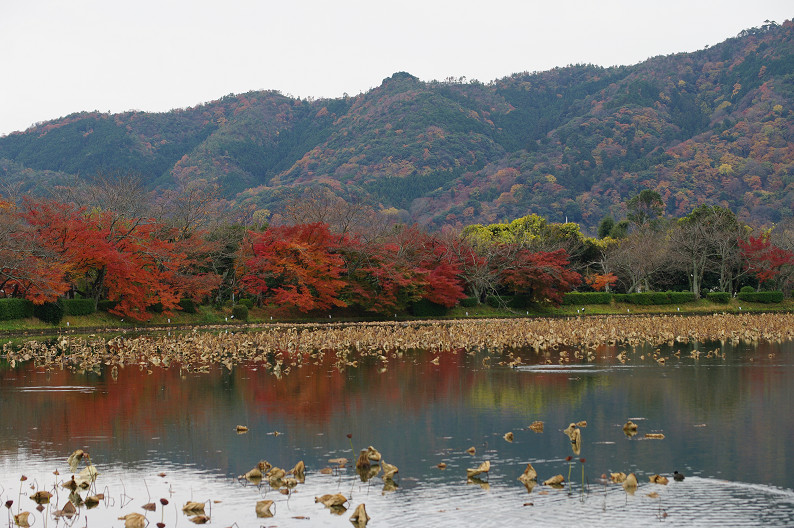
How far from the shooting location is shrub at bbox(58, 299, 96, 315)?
45.0 metres

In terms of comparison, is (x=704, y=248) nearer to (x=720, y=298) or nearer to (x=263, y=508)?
(x=720, y=298)

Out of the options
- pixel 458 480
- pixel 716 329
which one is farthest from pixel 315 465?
pixel 716 329

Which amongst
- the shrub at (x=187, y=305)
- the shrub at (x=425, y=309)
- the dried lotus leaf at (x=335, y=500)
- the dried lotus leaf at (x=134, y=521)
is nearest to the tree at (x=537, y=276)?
the shrub at (x=425, y=309)

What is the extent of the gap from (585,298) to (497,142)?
109 m

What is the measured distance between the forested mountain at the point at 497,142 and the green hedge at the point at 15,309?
80379 millimetres

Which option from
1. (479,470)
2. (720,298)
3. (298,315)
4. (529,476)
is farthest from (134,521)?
(720,298)

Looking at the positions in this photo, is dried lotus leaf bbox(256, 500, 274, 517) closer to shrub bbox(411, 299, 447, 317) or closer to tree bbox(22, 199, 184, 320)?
tree bbox(22, 199, 184, 320)

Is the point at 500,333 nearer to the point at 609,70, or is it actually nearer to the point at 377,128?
the point at 377,128

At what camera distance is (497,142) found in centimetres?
17088

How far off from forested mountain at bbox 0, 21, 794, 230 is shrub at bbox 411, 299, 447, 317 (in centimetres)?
6757

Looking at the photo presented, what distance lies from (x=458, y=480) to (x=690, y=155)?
139m

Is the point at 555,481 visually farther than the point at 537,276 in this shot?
No

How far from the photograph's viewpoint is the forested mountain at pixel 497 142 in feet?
435

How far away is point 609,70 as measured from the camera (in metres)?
191
